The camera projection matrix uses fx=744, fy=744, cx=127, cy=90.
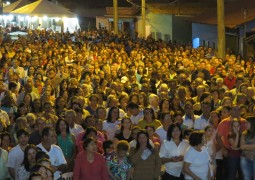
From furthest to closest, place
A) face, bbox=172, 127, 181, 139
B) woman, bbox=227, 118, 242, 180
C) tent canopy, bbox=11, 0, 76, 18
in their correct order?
tent canopy, bbox=11, 0, 76, 18, woman, bbox=227, 118, 242, 180, face, bbox=172, 127, 181, 139

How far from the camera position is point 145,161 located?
10.5 metres

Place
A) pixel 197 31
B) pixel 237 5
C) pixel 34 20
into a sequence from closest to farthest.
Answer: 1. pixel 237 5
2. pixel 197 31
3. pixel 34 20

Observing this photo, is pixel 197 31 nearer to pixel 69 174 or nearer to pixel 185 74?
pixel 185 74

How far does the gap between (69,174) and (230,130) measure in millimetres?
2738


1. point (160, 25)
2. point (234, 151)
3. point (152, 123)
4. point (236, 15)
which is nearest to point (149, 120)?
point (152, 123)

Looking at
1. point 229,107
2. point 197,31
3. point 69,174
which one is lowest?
point 69,174

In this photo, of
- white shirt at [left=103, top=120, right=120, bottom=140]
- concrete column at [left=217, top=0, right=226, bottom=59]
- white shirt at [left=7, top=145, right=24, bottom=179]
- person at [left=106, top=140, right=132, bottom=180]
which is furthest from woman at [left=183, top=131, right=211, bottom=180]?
concrete column at [left=217, top=0, right=226, bottom=59]

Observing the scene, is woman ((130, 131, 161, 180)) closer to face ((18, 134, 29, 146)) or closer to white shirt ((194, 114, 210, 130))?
face ((18, 134, 29, 146))

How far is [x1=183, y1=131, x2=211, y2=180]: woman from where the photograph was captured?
1057cm

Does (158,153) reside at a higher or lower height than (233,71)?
lower

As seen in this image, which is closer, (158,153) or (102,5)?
(158,153)

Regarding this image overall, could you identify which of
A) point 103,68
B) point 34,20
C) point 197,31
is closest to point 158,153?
point 103,68

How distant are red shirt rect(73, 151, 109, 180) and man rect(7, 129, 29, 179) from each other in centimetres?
100

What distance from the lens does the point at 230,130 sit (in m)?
11.8
